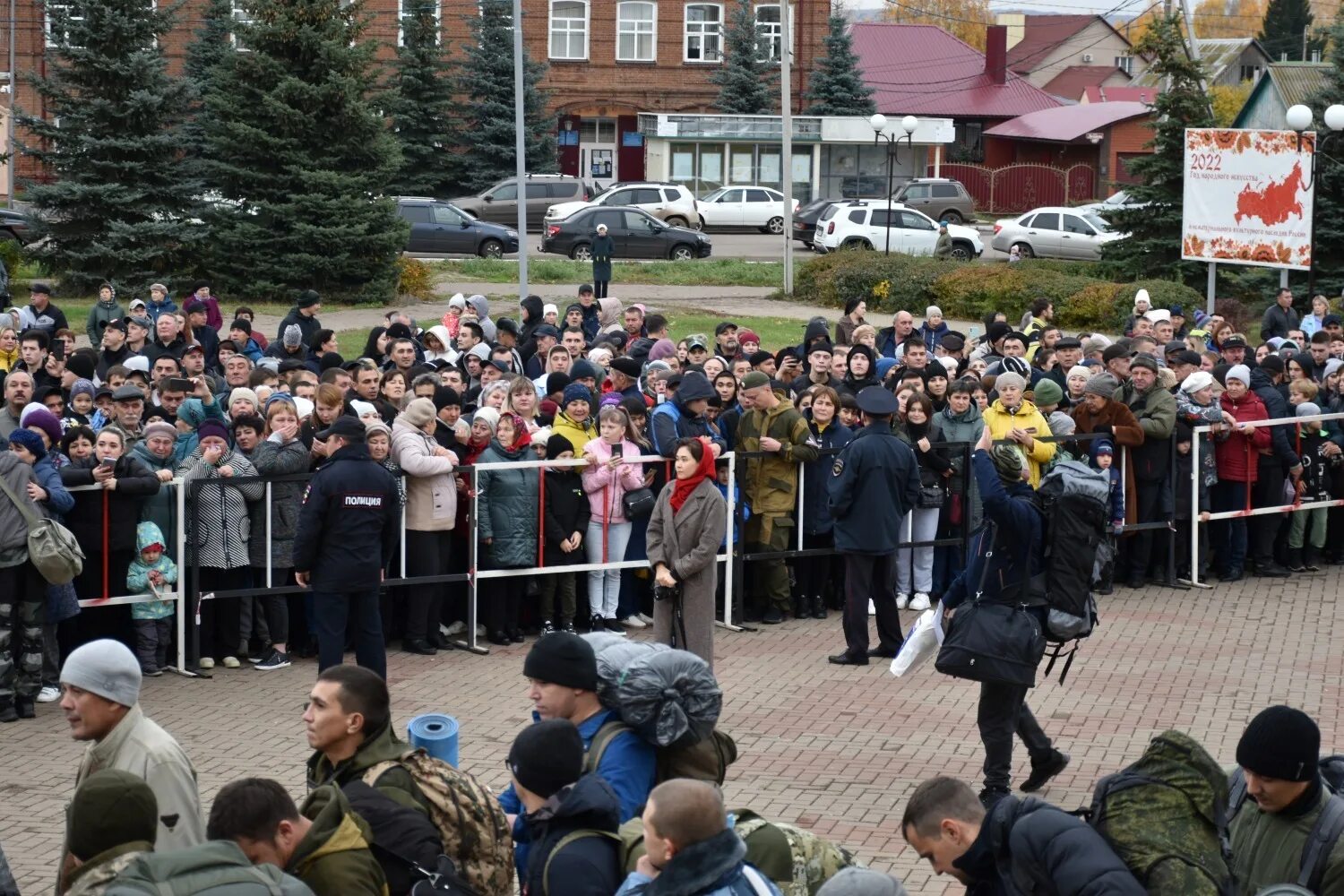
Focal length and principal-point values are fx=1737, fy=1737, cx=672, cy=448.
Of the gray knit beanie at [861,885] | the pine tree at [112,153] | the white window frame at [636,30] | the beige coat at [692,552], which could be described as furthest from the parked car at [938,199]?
the gray knit beanie at [861,885]

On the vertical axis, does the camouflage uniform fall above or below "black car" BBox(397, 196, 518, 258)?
below

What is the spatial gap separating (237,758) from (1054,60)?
8704 centimetres

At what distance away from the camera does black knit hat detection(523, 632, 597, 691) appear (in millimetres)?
5934

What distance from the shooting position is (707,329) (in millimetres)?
28531

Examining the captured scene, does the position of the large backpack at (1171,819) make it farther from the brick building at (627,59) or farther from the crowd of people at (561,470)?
the brick building at (627,59)

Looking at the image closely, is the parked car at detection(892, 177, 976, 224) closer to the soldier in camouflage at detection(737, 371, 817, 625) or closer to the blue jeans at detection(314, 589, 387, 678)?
the soldier in camouflage at detection(737, 371, 817, 625)

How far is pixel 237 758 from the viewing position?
9.71m

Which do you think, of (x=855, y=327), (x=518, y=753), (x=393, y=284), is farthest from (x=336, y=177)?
(x=518, y=753)

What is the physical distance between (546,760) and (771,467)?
793cm

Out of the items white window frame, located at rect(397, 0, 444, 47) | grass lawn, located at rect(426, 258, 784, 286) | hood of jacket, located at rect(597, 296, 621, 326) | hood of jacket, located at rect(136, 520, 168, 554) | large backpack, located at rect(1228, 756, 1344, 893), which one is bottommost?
large backpack, located at rect(1228, 756, 1344, 893)

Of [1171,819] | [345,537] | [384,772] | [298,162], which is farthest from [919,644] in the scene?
[298,162]

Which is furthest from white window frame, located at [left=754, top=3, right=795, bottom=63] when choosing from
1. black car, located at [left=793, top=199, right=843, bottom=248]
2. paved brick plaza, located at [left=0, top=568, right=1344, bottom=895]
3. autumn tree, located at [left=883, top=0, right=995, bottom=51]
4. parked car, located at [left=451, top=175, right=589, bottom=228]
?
autumn tree, located at [left=883, top=0, right=995, bottom=51]

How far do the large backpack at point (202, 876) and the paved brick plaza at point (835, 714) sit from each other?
3532 millimetres

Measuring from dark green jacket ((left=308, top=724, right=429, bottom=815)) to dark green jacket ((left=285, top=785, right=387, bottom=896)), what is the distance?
0.24 m
